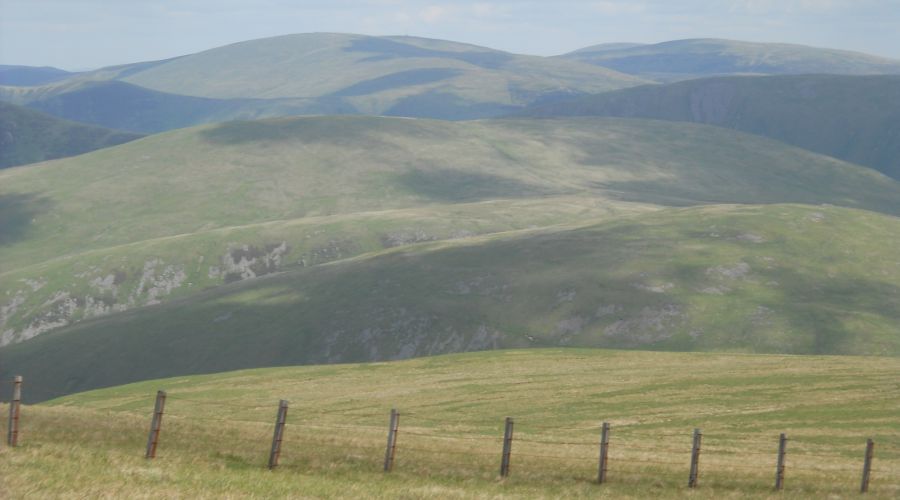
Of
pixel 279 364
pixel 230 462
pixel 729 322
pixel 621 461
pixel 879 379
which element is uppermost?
pixel 230 462

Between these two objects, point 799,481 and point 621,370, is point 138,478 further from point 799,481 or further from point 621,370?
point 621,370

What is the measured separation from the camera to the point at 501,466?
35.7m

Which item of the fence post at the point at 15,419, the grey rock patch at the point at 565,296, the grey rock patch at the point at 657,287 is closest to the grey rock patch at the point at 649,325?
the grey rock patch at the point at 657,287

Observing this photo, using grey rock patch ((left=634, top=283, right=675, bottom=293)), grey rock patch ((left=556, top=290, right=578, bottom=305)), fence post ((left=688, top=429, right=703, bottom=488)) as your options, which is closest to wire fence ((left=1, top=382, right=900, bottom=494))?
fence post ((left=688, top=429, right=703, bottom=488))

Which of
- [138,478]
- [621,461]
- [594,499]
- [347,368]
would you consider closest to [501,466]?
[594,499]

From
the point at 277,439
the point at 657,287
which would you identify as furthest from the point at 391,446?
the point at 657,287

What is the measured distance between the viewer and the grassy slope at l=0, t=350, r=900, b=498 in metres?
28.9

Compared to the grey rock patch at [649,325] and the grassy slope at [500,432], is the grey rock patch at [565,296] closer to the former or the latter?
the grey rock patch at [649,325]

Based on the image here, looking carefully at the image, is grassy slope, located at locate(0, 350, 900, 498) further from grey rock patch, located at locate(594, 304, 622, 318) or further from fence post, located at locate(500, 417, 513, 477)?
grey rock patch, located at locate(594, 304, 622, 318)

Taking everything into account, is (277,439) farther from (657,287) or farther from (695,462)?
(657,287)

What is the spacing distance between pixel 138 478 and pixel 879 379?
6188cm

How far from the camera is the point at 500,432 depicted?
200 feet

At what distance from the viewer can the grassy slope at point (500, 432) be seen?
28.9 meters

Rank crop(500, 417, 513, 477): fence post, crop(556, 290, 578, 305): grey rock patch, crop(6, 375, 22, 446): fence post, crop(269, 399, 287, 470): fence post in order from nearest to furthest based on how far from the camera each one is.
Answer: crop(6, 375, 22, 446): fence post, crop(269, 399, 287, 470): fence post, crop(500, 417, 513, 477): fence post, crop(556, 290, 578, 305): grey rock patch
